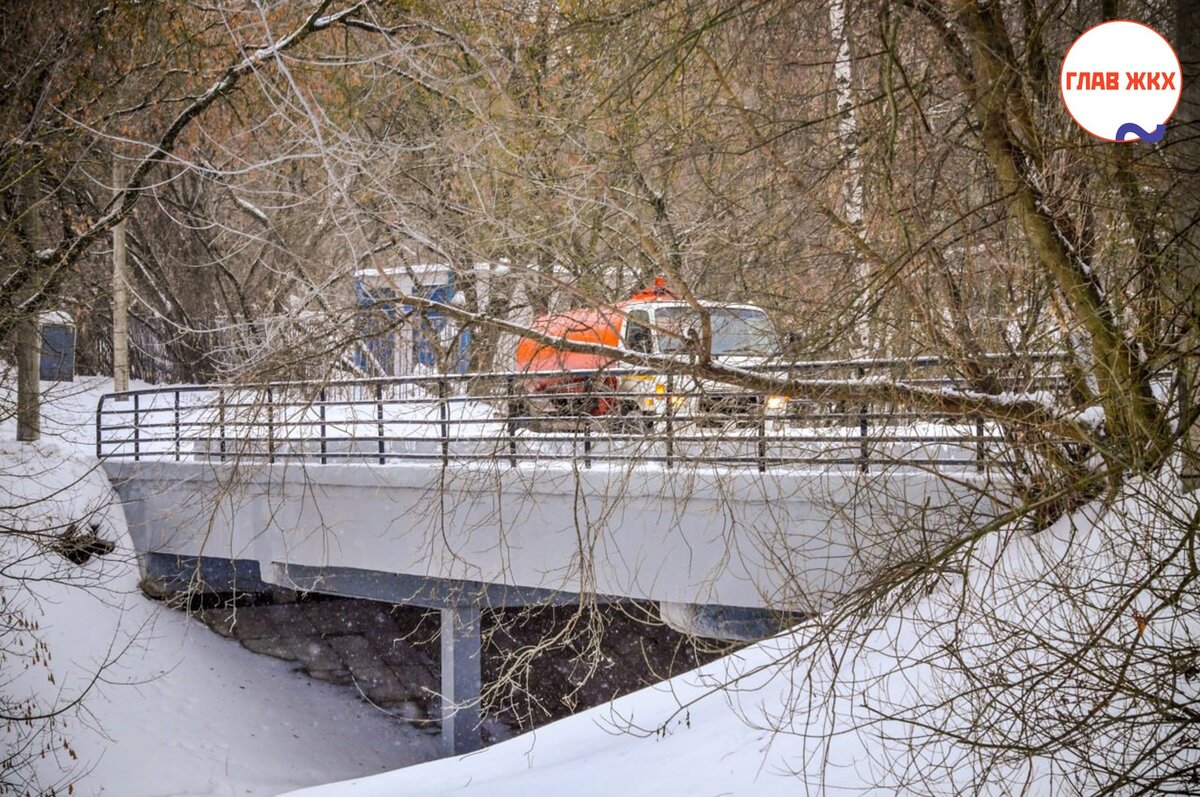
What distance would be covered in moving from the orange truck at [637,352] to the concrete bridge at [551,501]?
0.19 meters

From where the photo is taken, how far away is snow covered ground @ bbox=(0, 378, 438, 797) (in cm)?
1291

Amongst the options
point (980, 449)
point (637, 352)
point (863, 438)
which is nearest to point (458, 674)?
point (637, 352)

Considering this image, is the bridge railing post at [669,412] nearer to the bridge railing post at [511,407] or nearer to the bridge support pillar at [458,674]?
the bridge railing post at [511,407]

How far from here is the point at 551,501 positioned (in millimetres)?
11438

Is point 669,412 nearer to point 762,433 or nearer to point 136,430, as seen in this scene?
point 762,433

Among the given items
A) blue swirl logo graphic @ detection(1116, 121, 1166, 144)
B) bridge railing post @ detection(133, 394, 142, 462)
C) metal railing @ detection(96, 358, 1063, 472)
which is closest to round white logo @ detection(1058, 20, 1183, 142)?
blue swirl logo graphic @ detection(1116, 121, 1166, 144)

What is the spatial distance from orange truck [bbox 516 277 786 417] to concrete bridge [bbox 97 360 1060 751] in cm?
19

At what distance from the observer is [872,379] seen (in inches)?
275

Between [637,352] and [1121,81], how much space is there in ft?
10.7

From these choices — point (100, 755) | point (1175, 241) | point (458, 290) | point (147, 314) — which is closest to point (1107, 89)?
point (1175, 241)

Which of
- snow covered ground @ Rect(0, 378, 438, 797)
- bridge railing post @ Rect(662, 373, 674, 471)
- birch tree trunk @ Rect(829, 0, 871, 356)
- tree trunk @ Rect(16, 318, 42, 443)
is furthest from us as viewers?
snow covered ground @ Rect(0, 378, 438, 797)

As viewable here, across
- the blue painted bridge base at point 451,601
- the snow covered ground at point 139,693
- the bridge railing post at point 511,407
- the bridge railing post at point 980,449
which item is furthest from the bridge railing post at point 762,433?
the snow covered ground at point 139,693

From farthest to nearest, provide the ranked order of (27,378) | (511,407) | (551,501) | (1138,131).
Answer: (27,378) < (551,501) < (511,407) < (1138,131)

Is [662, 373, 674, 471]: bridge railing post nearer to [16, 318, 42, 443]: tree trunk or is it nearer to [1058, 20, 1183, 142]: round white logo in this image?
[1058, 20, 1183, 142]: round white logo
